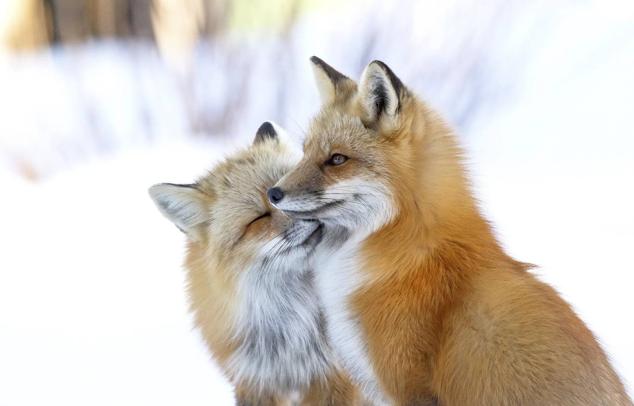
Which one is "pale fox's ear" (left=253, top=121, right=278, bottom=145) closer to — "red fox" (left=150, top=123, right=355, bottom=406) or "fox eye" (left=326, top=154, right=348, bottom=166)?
"red fox" (left=150, top=123, right=355, bottom=406)

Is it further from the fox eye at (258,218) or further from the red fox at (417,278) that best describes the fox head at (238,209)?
the red fox at (417,278)

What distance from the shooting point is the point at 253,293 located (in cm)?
188

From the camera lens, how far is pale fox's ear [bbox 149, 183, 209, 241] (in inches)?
71.0

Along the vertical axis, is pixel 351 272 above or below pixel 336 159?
below

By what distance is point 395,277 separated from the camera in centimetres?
158

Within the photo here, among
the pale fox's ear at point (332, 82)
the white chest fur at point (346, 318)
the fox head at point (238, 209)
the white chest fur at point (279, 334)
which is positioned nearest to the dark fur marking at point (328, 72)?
the pale fox's ear at point (332, 82)

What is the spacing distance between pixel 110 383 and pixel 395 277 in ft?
3.38

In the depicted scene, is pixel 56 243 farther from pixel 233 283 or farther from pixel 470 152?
pixel 470 152

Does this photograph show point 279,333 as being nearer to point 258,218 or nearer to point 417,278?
point 258,218

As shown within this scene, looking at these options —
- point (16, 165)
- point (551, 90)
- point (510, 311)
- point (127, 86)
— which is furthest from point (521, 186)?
point (16, 165)

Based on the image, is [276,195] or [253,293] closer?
[276,195]

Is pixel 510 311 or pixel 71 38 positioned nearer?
pixel 510 311

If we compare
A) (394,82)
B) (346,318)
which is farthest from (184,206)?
(394,82)

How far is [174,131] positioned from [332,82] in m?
0.74
